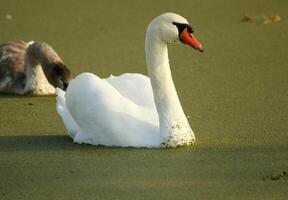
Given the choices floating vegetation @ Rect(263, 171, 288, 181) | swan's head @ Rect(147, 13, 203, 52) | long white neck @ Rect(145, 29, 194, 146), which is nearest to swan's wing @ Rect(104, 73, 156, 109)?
long white neck @ Rect(145, 29, 194, 146)

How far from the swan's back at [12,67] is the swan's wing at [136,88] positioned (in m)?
2.22

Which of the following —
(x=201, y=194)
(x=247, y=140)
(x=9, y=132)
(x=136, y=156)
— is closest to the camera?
(x=201, y=194)

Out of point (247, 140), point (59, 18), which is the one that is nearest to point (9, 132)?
point (247, 140)

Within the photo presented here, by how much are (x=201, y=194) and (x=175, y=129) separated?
3.51ft

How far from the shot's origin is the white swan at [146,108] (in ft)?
21.3

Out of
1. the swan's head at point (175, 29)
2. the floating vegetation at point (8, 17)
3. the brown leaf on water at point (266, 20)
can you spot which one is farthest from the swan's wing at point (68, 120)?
the floating vegetation at point (8, 17)

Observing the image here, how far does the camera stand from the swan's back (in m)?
9.14

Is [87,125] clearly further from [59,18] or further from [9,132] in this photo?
[59,18]

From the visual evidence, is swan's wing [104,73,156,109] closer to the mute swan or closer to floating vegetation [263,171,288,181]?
floating vegetation [263,171,288,181]

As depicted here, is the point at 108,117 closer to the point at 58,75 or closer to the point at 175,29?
the point at 175,29

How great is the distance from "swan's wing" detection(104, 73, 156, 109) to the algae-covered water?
1.49ft

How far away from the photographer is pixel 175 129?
6.52 metres

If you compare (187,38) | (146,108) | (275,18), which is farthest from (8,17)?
(187,38)

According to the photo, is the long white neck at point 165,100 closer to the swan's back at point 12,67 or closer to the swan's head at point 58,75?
the swan's head at point 58,75
